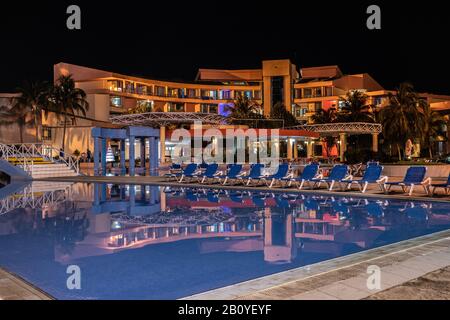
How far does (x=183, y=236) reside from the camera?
8.17 metres

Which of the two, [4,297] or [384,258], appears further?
[384,258]

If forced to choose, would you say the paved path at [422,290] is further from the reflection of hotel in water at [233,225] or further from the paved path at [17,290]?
the paved path at [17,290]

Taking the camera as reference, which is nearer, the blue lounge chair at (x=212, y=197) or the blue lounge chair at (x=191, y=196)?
the blue lounge chair at (x=212, y=197)

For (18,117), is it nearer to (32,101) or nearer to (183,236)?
(32,101)

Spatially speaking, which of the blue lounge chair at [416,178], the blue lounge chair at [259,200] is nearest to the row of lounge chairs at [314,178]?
the blue lounge chair at [416,178]

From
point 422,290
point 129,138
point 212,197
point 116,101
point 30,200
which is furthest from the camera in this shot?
point 116,101

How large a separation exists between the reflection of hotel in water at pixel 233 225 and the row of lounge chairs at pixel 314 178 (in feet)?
5.12

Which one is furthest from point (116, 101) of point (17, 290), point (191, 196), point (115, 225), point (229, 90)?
point (17, 290)

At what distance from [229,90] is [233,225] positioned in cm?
5868

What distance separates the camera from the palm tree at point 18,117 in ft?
138

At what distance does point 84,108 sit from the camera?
168ft

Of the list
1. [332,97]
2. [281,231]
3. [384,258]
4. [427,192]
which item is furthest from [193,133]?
[332,97]

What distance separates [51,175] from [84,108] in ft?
88.3

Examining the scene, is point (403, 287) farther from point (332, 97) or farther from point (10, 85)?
point (332, 97)
